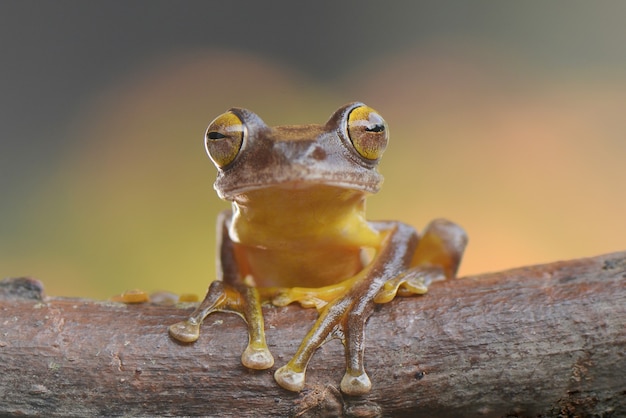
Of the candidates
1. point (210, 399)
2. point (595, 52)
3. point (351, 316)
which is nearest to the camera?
point (210, 399)

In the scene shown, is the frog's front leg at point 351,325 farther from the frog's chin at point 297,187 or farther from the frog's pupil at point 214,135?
the frog's pupil at point 214,135

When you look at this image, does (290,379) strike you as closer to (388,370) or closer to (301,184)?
(388,370)

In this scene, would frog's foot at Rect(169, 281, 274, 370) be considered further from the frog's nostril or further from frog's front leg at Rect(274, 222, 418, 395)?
the frog's nostril

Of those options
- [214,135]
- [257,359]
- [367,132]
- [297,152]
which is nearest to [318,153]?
[297,152]

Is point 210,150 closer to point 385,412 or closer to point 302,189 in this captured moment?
point 302,189

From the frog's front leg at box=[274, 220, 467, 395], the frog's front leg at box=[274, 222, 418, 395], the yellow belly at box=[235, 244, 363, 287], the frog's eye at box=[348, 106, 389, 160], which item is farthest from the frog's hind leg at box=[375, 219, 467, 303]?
the frog's eye at box=[348, 106, 389, 160]

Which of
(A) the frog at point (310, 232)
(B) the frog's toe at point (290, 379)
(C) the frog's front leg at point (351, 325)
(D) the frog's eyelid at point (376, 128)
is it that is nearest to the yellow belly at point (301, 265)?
(A) the frog at point (310, 232)

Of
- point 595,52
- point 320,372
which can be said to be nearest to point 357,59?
point 595,52
